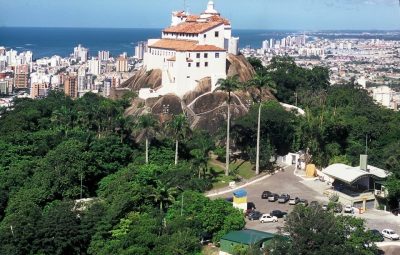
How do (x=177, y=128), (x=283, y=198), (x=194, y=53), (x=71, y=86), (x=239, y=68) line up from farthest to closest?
(x=71, y=86), (x=239, y=68), (x=194, y=53), (x=177, y=128), (x=283, y=198)

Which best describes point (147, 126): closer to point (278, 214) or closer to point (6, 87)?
point (278, 214)

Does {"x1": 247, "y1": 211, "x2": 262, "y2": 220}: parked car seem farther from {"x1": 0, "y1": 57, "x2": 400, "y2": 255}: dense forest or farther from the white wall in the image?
the white wall

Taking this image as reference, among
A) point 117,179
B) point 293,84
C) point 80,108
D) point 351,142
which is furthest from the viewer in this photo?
point 293,84

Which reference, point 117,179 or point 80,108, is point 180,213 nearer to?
point 117,179

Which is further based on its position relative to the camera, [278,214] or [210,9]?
[210,9]

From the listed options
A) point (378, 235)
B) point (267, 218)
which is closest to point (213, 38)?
point (267, 218)

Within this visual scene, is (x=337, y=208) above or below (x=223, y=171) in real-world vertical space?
above

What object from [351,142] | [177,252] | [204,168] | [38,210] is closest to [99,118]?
[204,168]
